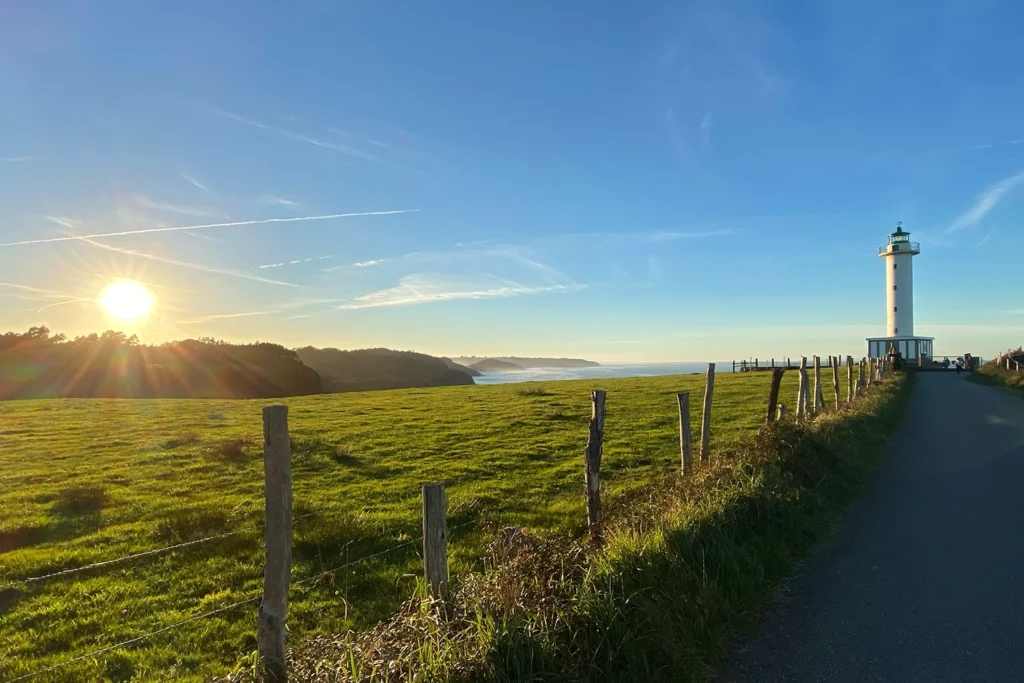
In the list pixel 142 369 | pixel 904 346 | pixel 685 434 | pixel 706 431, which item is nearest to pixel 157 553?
pixel 685 434

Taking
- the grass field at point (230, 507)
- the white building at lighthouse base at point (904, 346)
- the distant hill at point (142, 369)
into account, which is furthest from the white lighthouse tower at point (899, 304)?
the distant hill at point (142, 369)

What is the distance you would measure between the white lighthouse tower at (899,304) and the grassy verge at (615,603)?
2773 inches

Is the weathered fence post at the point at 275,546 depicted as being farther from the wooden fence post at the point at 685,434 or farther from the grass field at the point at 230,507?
the wooden fence post at the point at 685,434

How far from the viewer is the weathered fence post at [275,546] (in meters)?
3.90

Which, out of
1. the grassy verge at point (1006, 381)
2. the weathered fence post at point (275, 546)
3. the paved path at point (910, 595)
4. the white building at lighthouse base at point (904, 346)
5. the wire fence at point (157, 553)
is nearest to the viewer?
the weathered fence post at point (275, 546)

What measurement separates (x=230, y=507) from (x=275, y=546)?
7.72 m

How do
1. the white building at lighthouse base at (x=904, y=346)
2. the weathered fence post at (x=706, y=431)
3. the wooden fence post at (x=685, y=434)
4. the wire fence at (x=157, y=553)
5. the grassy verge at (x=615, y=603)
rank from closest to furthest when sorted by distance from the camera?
the grassy verge at (x=615, y=603)
the wire fence at (x=157, y=553)
the wooden fence post at (x=685, y=434)
the weathered fence post at (x=706, y=431)
the white building at lighthouse base at (x=904, y=346)

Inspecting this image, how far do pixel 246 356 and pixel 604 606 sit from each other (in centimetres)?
7381

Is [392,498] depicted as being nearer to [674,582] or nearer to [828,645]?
[674,582]

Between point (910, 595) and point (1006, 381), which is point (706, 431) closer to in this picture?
point (910, 595)

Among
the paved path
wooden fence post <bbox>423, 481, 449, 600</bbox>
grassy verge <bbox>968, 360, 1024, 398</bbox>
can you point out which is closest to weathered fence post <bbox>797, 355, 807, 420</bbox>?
the paved path

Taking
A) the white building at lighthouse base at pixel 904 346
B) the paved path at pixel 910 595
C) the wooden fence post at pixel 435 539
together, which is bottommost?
the paved path at pixel 910 595

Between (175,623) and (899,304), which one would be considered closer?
(175,623)

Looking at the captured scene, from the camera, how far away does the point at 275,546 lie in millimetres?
3936
